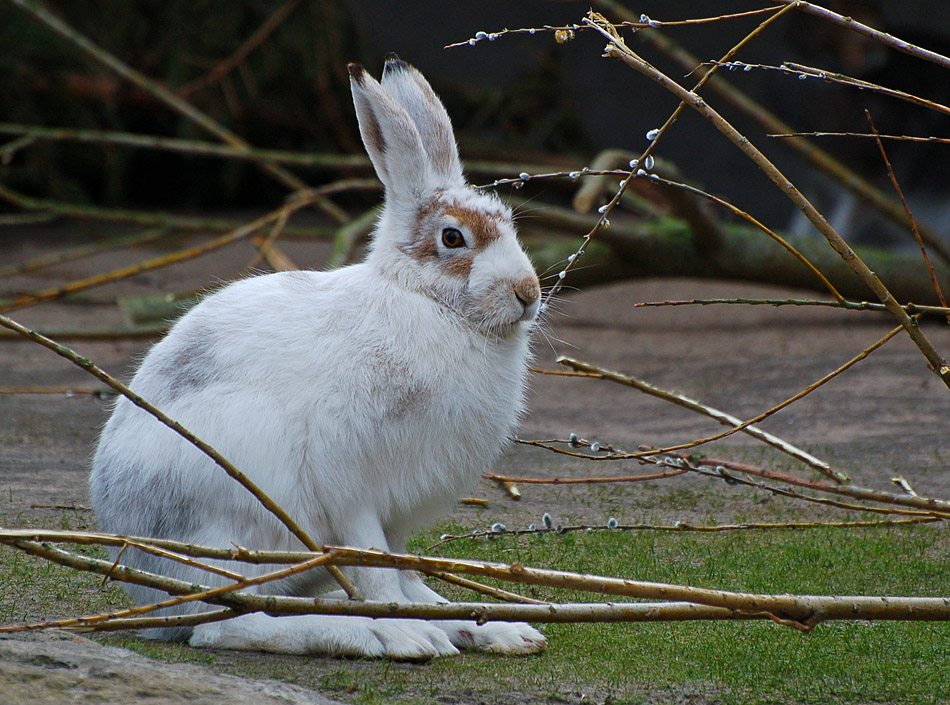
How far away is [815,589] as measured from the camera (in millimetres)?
2555

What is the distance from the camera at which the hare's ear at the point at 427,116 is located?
2.67 metres

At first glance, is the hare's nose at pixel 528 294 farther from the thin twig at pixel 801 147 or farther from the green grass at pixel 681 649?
the thin twig at pixel 801 147

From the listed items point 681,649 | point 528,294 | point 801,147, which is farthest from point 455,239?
point 801,147

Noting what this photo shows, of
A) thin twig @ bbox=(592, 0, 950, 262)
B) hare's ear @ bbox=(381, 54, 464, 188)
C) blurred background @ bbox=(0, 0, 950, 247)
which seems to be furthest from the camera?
blurred background @ bbox=(0, 0, 950, 247)

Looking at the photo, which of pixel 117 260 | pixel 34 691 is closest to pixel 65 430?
pixel 34 691

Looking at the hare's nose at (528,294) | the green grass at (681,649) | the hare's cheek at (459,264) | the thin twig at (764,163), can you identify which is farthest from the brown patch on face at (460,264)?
the green grass at (681,649)

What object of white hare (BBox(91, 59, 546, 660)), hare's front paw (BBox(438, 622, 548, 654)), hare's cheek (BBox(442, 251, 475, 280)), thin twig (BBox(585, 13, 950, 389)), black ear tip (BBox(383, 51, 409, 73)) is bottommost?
hare's front paw (BBox(438, 622, 548, 654))

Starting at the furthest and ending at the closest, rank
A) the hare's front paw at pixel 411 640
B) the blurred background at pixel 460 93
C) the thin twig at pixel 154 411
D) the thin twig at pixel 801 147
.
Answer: the blurred background at pixel 460 93 → the thin twig at pixel 801 147 → the hare's front paw at pixel 411 640 → the thin twig at pixel 154 411

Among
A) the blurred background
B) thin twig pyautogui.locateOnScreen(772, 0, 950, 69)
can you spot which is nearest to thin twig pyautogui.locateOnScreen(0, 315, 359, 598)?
thin twig pyautogui.locateOnScreen(772, 0, 950, 69)

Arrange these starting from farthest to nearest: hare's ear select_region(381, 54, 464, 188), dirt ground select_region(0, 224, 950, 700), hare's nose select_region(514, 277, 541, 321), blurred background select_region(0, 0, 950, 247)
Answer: blurred background select_region(0, 0, 950, 247)
dirt ground select_region(0, 224, 950, 700)
hare's ear select_region(381, 54, 464, 188)
hare's nose select_region(514, 277, 541, 321)

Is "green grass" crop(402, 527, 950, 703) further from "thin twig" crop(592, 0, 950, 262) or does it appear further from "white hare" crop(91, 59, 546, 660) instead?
"thin twig" crop(592, 0, 950, 262)

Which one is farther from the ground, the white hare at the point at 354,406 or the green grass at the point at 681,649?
the white hare at the point at 354,406

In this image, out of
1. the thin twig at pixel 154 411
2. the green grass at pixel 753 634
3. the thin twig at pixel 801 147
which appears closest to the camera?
the thin twig at pixel 154 411

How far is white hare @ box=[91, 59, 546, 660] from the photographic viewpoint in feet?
7.59
